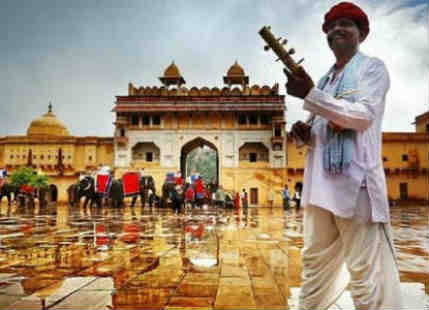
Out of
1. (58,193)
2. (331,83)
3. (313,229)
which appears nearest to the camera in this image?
(313,229)

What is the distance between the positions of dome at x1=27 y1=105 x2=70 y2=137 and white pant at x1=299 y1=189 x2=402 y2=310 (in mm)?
35099

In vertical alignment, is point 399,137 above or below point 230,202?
above

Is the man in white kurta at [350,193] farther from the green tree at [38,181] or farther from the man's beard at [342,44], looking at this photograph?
the green tree at [38,181]

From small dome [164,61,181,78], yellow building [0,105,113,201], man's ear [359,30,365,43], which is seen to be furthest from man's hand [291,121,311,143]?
small dome [164,61,181,78]

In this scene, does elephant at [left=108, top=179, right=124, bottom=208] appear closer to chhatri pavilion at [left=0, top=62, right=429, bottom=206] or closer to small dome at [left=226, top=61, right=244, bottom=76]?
chhatri pavilion at [left=0, top=62, right=429, bottom=206]

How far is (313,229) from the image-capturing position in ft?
5.33

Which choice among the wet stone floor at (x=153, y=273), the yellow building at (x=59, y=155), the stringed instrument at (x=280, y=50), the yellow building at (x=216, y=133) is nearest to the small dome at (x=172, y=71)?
the yellow building at (x=216, y=133)

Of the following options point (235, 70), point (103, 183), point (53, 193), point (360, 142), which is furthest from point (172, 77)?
point (360, 142)

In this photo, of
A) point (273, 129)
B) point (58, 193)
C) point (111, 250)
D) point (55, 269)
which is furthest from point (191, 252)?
point (58, 193)

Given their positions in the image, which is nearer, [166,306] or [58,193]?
[166,306]

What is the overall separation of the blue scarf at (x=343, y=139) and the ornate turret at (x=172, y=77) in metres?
27.8

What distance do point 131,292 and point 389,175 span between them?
2828cm

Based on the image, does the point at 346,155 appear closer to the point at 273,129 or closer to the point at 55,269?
the point at 55,269

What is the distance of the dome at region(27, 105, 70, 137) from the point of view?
3333 centimetres
